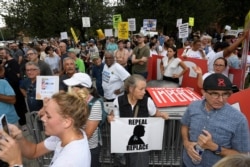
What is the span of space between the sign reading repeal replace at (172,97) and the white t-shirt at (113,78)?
1.06m

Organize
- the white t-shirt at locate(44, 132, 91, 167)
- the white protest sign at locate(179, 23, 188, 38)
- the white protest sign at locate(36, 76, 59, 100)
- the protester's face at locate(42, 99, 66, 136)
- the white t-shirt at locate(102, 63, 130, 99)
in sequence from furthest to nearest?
the white protest sign at locate(179, 23, 188, 38), the white t-shirt at locate(102, 63, 130, 99), the white protest sign at locate(36, 76, 59, 100), the protester's face at locate(42, 99, 66, 136), the white t-shirt at locate(44, 132, 91, 167)

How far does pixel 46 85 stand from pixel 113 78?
1.63m

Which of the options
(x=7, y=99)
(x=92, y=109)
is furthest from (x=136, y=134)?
(x=7, y=99)

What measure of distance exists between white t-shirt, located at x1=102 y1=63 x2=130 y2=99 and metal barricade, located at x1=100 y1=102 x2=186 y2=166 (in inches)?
69.3

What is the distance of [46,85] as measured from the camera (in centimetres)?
461

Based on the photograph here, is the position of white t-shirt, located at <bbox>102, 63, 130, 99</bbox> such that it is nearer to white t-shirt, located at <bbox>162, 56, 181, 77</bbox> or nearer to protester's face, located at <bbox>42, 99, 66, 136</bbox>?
white t-shirt, located at <bbox>162, 56, 181, 77</bbox>

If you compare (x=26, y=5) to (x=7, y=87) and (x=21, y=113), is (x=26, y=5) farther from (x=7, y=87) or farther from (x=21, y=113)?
(x=7, y=87)

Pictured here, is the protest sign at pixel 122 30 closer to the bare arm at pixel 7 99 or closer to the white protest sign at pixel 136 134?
the bare arm at pixel 7 99

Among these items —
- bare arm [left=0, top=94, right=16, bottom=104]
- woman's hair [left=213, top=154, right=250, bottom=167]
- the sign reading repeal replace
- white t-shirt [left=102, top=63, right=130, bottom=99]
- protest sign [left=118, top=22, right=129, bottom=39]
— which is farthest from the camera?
protest sign [left=118, top=22, right=129, bottom=39]

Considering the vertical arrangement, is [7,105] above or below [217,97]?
below

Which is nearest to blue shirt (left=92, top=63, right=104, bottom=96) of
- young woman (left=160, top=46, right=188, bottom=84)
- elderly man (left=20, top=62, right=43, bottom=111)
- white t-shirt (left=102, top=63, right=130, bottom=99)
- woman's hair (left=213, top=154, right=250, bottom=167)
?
white t-shirt (left=102, top=63, right=130, bottom=99)

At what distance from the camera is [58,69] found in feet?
30.2

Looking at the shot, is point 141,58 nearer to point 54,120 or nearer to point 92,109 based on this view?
point 92,109

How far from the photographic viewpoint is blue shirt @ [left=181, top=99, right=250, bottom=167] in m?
2.55
